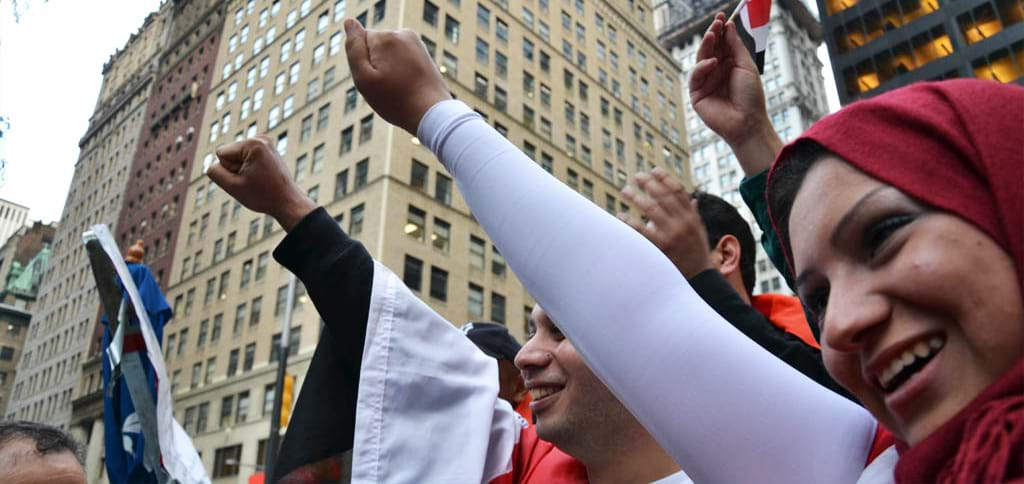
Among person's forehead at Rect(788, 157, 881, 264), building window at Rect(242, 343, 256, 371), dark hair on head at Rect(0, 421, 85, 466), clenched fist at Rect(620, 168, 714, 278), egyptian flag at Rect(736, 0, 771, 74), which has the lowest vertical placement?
person's forehead at Rect(788, 157, 881, 264)

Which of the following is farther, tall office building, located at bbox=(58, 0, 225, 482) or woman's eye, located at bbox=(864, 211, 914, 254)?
tall office building, located at bbox=(58, 0, 225, 482)

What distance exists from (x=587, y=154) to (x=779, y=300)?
125 feet

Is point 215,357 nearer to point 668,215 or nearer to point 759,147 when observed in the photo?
point 668,215

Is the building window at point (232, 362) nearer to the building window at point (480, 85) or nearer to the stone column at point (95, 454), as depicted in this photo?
the stone column at point (95, 454)

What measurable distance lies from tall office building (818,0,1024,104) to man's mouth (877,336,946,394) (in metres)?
33.4

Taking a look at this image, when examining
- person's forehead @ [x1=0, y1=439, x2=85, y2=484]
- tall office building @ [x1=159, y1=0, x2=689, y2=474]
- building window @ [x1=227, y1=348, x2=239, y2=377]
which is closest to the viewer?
person's forehead @ [x1=0, y1=439, x2=85, y2=484]

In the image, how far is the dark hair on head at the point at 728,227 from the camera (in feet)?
9.70

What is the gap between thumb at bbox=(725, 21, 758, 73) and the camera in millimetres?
1609

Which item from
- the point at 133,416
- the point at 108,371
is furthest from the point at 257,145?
the point at 108,371

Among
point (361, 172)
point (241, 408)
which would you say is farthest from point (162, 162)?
point (361, 172)

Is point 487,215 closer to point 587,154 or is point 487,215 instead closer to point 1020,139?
point 1020,139

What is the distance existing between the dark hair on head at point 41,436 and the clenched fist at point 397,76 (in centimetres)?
221

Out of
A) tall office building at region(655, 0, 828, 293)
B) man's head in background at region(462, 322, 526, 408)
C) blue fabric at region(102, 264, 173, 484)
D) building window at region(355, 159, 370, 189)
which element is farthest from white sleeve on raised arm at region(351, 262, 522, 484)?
tall office building at region(655, 0, 828, 293)

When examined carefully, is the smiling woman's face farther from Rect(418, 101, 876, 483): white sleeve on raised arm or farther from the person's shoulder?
the person's shoulder
